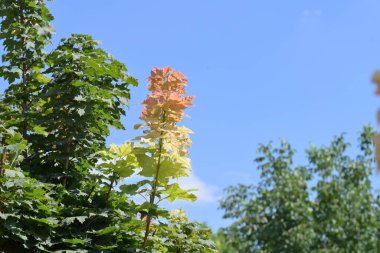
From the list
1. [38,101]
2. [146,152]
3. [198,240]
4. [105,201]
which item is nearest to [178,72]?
[146,152]

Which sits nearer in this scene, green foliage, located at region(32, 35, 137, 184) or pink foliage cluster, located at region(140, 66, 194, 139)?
pink foliage cluster, located at region(140, 66, 194, 139)

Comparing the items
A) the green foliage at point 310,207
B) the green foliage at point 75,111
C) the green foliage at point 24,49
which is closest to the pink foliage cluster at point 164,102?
the green foliage at point 75,111

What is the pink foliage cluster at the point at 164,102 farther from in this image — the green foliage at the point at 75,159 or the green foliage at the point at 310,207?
the green foliage at the point at 310,207

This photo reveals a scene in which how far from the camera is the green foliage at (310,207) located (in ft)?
65.2

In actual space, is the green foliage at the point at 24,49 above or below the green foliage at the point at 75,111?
above

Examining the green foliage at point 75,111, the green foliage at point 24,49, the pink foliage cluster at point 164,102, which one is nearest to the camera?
the pink foliage cluster at point 164,102

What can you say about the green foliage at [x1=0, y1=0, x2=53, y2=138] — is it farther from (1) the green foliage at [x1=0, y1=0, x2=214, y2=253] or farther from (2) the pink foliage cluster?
(2) the pink foliage cluster

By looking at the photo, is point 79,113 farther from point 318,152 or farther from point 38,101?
point 318,152

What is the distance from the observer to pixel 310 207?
20812mm

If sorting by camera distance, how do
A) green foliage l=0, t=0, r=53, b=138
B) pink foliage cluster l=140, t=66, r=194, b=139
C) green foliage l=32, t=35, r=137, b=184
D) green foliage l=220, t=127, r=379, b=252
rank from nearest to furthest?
pink foliage cluster l=140, t=66, r=194, b=139 < green foliage l=32, t=35, r=137, b=184 < green foliage l=0, t=0, r=53, b=138 < green foliage l=220, t=127, r=379, b=252

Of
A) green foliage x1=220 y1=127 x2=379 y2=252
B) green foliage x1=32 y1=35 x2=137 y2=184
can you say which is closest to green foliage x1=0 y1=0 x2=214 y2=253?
green foliage x1=32 y1=35 x2=137 y2=184

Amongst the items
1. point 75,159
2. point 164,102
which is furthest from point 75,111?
point 164,102

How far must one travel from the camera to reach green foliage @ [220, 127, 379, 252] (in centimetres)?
1986

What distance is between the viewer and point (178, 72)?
15.7 ft
